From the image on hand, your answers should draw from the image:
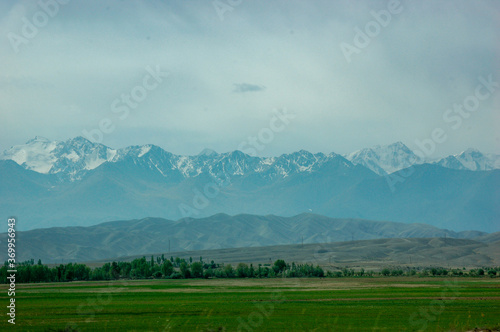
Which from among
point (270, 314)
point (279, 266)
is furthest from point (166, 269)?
point (270, 314)

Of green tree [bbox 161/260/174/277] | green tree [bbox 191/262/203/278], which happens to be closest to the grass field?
green tree [bbox 191/262/203/278]

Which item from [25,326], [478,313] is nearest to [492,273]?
[478,313]

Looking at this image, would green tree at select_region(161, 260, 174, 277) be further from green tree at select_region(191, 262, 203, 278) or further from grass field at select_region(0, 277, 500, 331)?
grass field at select_region(0, 277, 500, 331)

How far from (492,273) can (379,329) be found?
11937cm

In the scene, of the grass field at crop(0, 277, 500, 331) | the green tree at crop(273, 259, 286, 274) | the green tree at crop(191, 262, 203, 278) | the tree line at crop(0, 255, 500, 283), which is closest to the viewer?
the grass field at crop(0, 277, 500, 331)

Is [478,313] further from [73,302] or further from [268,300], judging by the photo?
[73,302]

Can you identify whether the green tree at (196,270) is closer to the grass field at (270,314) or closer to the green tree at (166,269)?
the green tree at (166,269)

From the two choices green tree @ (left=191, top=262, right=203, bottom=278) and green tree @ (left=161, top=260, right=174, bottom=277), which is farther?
A: green tree @ (left=161, top=260, right=174, bottom=277)

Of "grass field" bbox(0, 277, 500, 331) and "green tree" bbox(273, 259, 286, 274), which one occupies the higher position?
"green tree" bbox(273, 259, 286, 274)

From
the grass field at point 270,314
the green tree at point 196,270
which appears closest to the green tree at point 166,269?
the green tree at point 196,270

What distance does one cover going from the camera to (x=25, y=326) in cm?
5078

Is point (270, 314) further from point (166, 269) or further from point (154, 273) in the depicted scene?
point (154, 273)

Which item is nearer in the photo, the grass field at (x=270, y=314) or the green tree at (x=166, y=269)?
the grass field at (x=270, y=314)

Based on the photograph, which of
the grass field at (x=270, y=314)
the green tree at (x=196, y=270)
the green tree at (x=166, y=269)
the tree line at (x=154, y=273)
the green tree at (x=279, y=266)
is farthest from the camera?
the green tree at (x=279, y=266)
